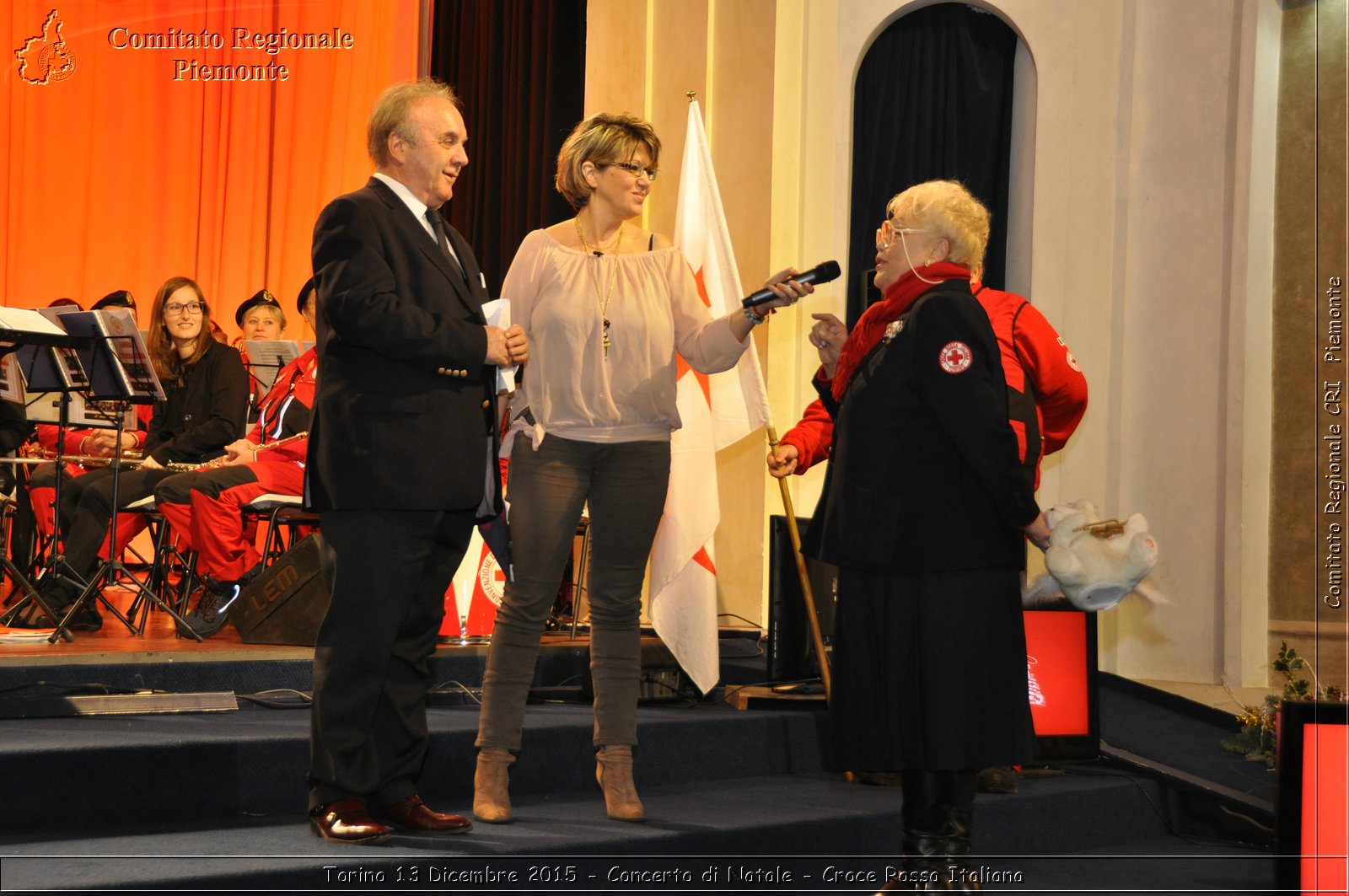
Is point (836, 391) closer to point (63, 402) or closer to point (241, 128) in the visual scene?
point (63, 402)

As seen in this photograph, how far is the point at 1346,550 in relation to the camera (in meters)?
3.72

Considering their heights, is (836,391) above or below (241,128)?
below

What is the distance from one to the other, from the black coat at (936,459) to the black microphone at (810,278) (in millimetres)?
234

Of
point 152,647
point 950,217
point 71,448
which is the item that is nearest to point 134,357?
point 152,647

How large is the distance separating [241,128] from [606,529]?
6.61 m

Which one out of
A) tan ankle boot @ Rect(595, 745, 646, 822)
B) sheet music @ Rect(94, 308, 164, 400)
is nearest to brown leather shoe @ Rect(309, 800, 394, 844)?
tan ankle boot @ Rect(595, 745, 646, 822)

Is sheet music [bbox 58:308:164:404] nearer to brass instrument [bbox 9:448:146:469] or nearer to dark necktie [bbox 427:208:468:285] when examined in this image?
brass instrument [bbox 9:448:146:469]

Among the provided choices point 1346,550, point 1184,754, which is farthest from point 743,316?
point 1184,754

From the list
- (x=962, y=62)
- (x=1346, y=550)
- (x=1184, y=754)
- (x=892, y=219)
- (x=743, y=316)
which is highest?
(x=962, y=62)

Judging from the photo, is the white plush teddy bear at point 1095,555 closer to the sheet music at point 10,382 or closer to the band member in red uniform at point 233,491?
the band member in red uniform at point 233,491

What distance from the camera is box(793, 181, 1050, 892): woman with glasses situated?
8.32ft

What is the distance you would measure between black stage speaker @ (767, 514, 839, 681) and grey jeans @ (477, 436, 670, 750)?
4.48 ft

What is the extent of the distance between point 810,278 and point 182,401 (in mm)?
3894

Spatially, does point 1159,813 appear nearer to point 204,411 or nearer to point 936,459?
point 936,459
